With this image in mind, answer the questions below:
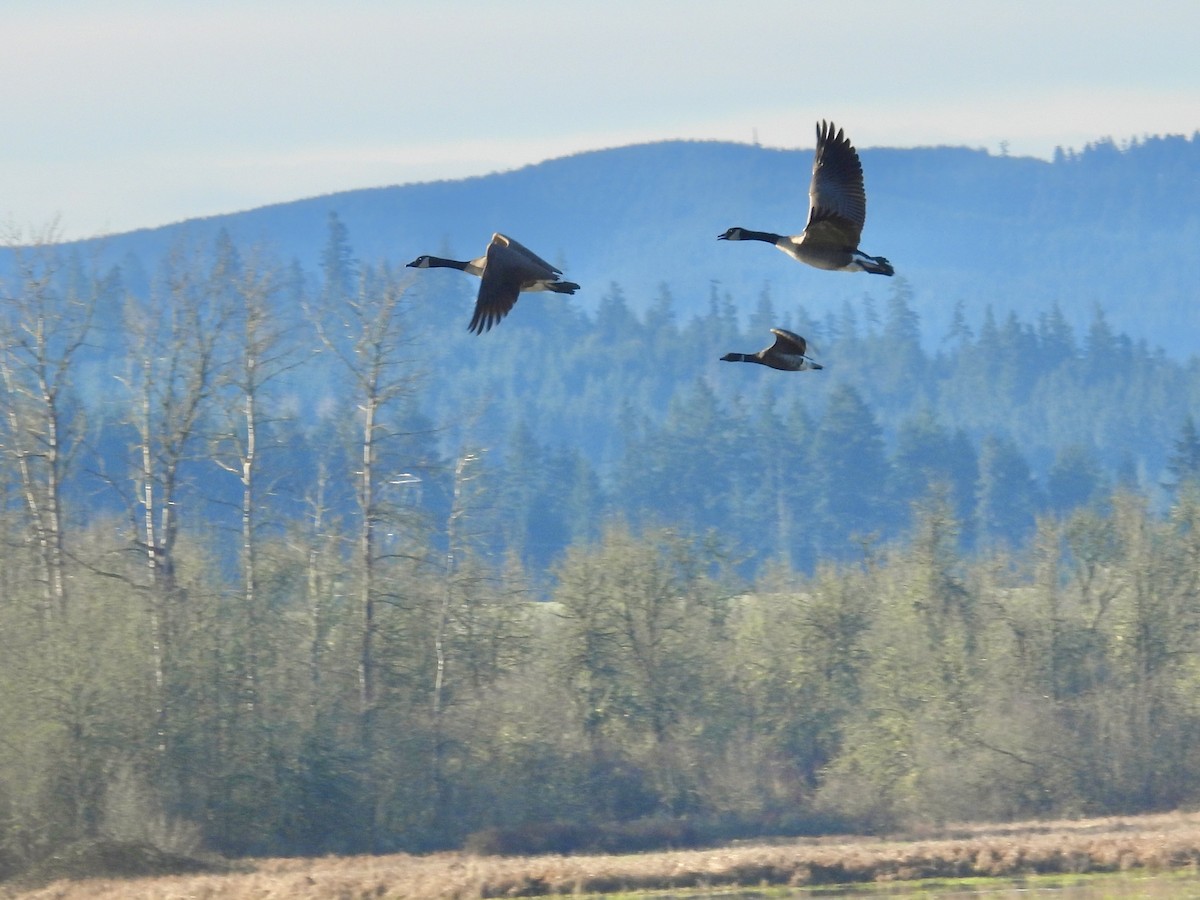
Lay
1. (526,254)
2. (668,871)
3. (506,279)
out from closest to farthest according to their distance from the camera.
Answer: (506,279) < (526,254) < (668,871)

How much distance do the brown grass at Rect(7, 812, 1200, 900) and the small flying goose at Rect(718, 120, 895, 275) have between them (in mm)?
16730

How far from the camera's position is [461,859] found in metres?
39.0

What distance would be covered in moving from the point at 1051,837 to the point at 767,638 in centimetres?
1525

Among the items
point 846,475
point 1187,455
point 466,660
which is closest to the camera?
point 466,660

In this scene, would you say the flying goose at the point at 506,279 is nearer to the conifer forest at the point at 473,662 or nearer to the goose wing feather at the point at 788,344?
the goose wing feather at the point at 788,344

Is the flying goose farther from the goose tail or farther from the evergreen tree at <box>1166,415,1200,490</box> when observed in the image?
the evergreen tree at <box>1166,415,1200,490</box>

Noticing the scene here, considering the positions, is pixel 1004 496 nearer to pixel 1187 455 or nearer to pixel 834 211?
pixel 1187 455

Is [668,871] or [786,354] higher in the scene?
[786,354]

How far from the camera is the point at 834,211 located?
18.0 metres

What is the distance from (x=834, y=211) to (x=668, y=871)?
726 inches

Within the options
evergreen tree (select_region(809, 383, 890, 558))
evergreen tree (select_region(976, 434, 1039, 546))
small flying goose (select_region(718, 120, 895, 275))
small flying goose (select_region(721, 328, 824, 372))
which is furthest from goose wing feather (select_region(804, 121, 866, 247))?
evergreen tree (select_region(976, 434, 1039, 546))

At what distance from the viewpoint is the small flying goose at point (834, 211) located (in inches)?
707

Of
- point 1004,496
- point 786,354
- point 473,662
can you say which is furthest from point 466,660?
point 1004,496

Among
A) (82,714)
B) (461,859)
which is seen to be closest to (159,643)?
(82,714)
